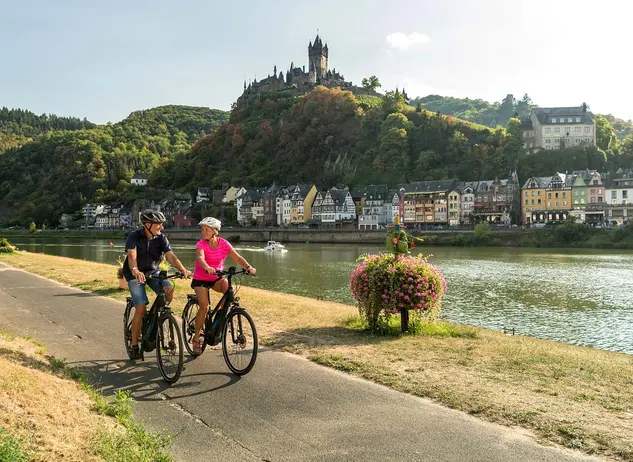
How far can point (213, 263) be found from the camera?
7402mm

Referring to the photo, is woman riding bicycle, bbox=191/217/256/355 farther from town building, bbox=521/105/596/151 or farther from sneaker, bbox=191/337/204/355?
town building, bbox=521/105/596/151

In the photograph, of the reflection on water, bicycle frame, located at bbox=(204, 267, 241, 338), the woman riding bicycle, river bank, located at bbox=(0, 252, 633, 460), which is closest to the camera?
river bank, located at bbox=(0, 252, 633, 460)

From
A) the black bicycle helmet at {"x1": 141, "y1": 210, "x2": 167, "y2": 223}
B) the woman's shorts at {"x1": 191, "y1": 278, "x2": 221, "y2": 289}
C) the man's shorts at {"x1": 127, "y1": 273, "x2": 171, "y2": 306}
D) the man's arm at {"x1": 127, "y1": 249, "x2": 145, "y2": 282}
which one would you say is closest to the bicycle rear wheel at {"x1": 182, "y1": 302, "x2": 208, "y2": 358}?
the woman's shorts at {"x1": 191, "y1": 278, "x2": 221, "y2": 289}

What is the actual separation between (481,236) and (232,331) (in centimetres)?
7367

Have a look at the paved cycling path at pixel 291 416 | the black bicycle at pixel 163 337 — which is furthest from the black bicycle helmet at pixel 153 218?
the paved cycling path at pixel 291 416

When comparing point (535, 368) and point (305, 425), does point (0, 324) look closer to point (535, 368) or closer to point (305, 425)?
point (305, 425)

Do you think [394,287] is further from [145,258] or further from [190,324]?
[145,258]

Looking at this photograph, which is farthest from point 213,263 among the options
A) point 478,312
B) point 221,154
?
point 221,154

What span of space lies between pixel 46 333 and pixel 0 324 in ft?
4.44

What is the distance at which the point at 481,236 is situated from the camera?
3007 inches

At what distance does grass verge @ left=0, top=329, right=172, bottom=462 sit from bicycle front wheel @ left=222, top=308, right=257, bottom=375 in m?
1.53

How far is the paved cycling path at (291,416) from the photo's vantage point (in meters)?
4.42

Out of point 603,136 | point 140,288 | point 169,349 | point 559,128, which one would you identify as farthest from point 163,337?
point 603,136

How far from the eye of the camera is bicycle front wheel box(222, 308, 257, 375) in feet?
22.4
